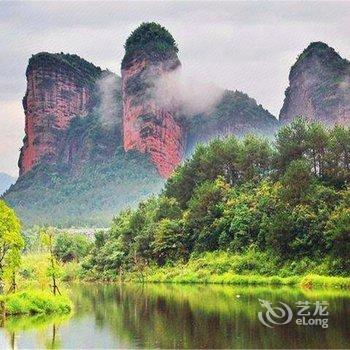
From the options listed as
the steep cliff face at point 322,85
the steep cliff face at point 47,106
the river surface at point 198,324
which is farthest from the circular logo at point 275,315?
the steep cliff face at point 47,106

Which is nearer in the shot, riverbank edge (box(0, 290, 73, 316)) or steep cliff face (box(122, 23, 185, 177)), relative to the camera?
riverbank edge (box(0, 290, 73, 316))

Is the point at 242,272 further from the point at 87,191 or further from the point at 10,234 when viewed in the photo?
the point at 87,191

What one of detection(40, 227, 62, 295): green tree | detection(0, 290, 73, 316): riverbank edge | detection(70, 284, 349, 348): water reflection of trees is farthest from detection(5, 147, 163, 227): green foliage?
detection(0, 290, 73, 316): riverbank edge

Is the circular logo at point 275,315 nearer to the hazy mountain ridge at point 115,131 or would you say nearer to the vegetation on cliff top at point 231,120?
the hazy mountain ridge at point 115,131

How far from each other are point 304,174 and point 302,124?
7.23 metres

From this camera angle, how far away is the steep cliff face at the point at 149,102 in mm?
167500

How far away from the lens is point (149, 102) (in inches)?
6663

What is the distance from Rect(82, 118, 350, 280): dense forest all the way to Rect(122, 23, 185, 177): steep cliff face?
79.5m

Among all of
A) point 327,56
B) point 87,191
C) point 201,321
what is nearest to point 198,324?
point 201,321

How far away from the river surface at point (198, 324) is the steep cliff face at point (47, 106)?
15169 cm

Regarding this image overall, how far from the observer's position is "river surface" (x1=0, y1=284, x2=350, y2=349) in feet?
85.1

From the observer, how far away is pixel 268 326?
2877cm

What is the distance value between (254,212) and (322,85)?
321ft

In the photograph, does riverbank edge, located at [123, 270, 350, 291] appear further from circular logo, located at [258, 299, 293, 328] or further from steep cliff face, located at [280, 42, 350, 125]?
steep cliff face, located at [280, 42, 350, 125]
